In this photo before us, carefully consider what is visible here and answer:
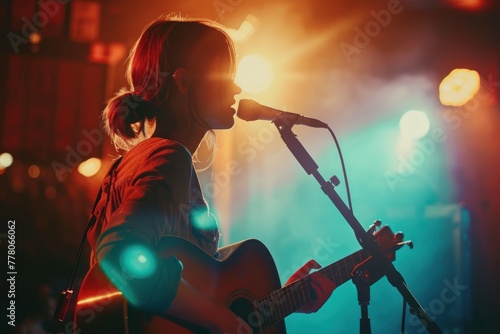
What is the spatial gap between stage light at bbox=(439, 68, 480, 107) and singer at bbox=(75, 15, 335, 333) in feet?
16.8

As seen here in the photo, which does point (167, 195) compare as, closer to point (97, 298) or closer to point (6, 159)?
point (97, 298)

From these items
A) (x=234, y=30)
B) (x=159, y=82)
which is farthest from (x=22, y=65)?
(x=159, y=82)

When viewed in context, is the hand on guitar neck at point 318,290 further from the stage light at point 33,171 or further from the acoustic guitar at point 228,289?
the stage light at point 33,171

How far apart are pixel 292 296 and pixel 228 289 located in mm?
447

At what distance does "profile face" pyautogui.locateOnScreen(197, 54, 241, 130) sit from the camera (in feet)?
6.09

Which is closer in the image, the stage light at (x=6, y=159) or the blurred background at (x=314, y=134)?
the blurred background at (x=314, y=134)

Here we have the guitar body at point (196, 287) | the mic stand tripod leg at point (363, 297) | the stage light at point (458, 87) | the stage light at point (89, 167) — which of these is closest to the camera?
the guitar body at point (196, 287)

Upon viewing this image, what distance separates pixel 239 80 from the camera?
614 centimetres

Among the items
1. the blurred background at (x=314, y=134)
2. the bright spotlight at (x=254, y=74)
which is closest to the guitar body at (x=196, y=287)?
the blurred background at (x=314, y=134)

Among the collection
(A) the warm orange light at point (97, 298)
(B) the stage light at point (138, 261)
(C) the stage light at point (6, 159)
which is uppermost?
(C) the stage light at point (6, 159)

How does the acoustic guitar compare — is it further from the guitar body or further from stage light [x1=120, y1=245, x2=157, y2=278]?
stage light [x1=120, y1=245, x2=157, y2=278]

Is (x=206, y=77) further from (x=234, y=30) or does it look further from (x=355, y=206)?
(x=355, y=206)

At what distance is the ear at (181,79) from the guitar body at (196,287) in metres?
0.56

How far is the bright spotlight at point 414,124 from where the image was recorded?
6.55 metres
